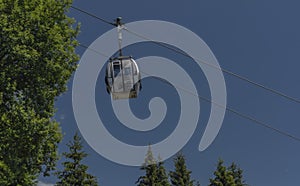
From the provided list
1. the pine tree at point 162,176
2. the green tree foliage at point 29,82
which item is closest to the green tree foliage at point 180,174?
the pine tree at point 162,176

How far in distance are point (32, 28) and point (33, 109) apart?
14.3ft

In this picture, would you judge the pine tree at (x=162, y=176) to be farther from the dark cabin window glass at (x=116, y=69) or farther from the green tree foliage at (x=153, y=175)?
the dark cabin window glass at (x=116, y=69)

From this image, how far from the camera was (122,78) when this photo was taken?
15609 mm

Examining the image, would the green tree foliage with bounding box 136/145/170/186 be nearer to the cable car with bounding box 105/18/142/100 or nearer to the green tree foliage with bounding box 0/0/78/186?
the green tree foliage with bounding box 0/0/78/186

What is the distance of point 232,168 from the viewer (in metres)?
48.7

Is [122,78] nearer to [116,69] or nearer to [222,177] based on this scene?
[116,69]

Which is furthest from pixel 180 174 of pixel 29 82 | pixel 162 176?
pixel 29 82

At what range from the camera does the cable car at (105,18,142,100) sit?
15.7 meters

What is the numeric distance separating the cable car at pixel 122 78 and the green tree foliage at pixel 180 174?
34732 mm

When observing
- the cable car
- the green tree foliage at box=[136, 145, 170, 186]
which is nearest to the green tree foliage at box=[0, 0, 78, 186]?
the cable car

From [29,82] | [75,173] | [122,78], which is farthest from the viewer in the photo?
[75,173]

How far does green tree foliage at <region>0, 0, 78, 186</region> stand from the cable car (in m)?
5.72

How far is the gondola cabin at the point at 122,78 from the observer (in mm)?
15656

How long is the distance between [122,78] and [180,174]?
3594 cm
